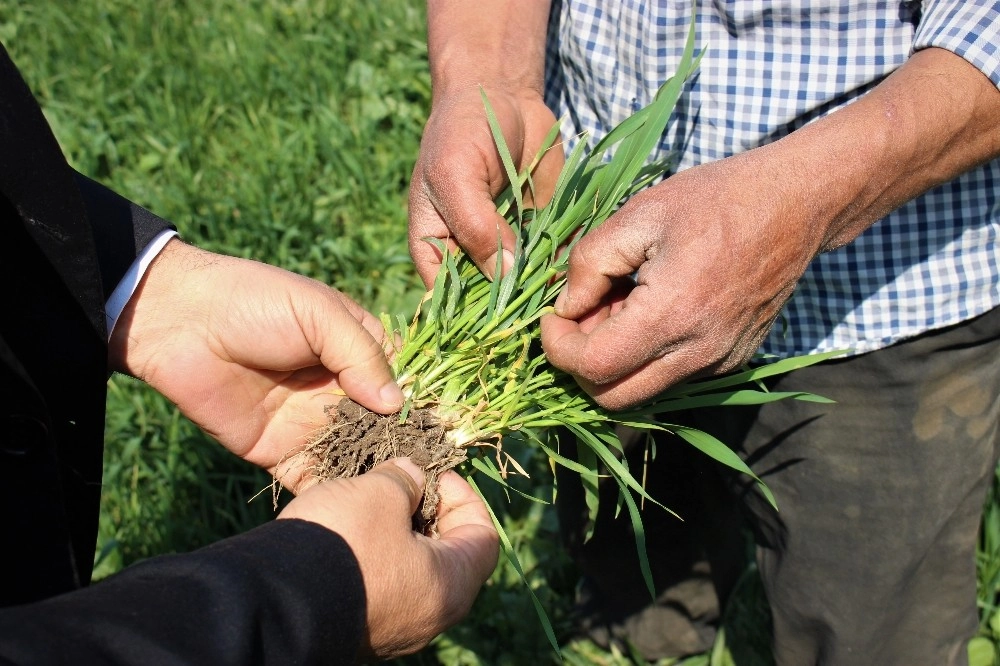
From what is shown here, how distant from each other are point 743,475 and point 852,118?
946mm

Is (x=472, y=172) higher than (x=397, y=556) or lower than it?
higher

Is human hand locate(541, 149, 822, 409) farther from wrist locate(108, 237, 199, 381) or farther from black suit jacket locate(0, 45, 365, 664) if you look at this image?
wrist locate(108, 237, 199, 381)

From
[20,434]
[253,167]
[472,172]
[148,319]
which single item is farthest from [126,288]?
[253,167]

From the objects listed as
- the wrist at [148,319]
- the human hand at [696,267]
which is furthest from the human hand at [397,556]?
the wrist at [148,319]

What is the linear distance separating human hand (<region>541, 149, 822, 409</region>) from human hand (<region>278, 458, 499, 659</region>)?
39cm

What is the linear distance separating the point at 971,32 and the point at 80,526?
1758 millimetres

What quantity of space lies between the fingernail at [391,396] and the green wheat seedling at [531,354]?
0.03m

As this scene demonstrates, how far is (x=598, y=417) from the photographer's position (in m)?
1.84

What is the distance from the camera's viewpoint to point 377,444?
1.88 m

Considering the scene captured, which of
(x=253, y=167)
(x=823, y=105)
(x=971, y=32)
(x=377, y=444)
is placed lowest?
(x=253, y=167)

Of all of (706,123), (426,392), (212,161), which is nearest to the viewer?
(706,123)

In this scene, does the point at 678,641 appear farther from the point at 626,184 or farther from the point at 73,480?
the point at 73,480

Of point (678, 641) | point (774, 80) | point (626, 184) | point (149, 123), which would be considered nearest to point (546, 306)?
point (626, 184)

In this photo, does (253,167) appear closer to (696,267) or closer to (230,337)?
(230,337)
